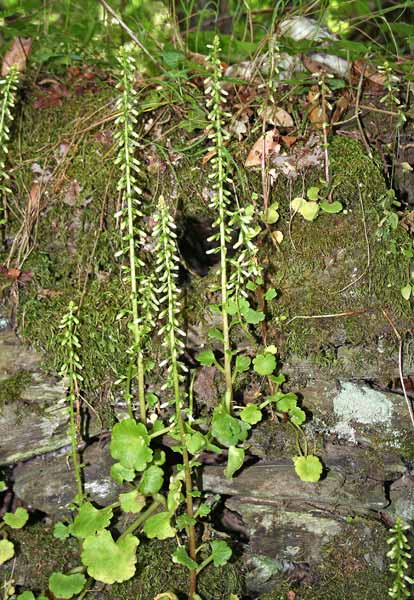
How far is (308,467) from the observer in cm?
251

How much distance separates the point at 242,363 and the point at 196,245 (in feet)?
2.26

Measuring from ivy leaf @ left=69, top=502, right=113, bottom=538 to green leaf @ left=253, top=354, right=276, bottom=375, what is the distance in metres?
0.97

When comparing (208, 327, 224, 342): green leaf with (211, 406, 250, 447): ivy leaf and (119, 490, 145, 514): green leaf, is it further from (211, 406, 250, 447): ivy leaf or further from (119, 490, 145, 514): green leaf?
(119, 490, 145, 514): green leaf

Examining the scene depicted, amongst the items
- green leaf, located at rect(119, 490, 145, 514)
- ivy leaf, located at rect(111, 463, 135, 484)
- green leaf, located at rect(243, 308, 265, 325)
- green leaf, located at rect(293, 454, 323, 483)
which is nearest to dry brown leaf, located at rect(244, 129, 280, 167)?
green leaf, located at rect(243, 308, 265, 325)

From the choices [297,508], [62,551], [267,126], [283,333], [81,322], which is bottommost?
[297,508]

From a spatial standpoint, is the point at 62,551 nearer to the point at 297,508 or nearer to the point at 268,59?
the point at 297,508

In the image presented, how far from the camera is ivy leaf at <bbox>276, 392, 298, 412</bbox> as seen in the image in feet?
8.30

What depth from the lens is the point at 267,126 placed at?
2.86 m

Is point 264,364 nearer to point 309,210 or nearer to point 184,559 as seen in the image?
point 309,210

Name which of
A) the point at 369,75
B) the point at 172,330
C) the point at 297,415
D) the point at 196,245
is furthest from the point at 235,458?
the point at 369,75

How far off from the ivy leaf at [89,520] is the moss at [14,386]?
0.64m

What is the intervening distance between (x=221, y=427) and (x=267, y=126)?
1653 mm

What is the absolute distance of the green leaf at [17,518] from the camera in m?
2.52

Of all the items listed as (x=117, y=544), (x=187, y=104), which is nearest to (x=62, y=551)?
(x=117, y=544)
